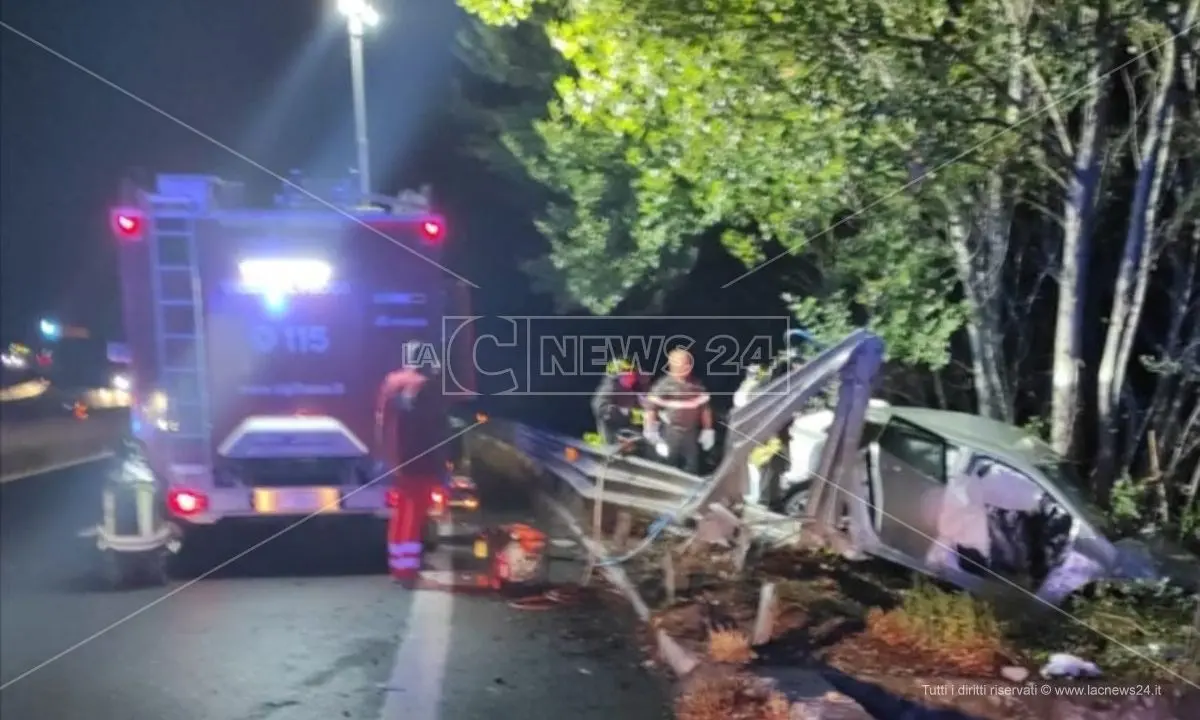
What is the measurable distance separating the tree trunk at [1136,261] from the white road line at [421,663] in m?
5.19

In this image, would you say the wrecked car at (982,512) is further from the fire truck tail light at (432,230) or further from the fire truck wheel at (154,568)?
the fire truck wheel at (154,568)

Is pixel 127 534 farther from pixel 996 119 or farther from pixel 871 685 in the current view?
pixel 996 119

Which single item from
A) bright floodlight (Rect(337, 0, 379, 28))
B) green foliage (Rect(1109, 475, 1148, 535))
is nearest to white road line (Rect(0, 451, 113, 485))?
bright floodlight (Rect(337, 0, 379, 28))

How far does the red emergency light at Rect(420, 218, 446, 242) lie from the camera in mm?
7617

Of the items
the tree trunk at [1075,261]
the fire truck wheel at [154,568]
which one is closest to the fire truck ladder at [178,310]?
the fire truck wheel at [154,568]

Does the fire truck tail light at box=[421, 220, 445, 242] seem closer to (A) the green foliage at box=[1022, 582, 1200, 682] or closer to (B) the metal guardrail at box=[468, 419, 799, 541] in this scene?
(B) the metal guardrail at box=[468, 419, 799, 541]

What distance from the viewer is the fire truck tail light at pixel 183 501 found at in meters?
7.38

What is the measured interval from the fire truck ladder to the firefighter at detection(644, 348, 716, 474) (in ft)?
12.1

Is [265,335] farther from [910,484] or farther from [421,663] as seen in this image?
Answer: [910,484]

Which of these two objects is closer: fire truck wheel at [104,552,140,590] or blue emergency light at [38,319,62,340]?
fire truck wheel at [104,552,140,590]

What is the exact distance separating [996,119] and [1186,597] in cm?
321

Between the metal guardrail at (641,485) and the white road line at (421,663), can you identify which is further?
the metal guardrail at (641,485)

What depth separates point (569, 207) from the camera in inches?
461

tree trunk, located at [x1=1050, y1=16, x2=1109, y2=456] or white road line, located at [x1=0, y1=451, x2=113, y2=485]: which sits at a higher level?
tree trunk, located at [x1=1050, y1=16, x2=1109, y2=456]
